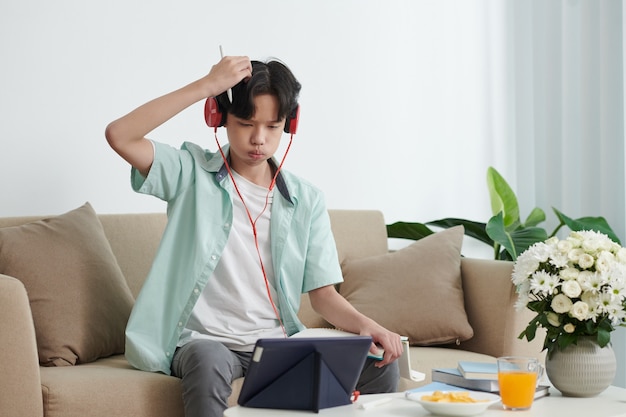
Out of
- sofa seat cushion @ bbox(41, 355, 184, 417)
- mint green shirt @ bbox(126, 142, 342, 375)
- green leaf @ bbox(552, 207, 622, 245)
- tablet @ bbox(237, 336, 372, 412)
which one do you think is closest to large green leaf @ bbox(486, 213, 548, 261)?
green leaf @ bbox(552, 207, 622, 245)

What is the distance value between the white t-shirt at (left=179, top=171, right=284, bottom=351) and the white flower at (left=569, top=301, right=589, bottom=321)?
750 millimetres

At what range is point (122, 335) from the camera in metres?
2.46

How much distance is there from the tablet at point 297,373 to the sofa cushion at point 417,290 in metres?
1.12

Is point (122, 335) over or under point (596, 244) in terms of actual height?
under

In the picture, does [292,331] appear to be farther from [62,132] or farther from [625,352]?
[625,352]

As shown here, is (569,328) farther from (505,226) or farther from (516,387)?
(505,226)

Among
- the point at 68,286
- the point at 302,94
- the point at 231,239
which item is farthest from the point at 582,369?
the point at 302,94

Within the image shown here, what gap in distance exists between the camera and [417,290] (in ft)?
9.37

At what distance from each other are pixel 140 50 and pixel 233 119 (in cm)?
94

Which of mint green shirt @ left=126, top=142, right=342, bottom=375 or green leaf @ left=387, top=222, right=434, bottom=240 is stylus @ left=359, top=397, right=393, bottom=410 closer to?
mint green shirt @ left=126, top=142, right=342, bottom=375

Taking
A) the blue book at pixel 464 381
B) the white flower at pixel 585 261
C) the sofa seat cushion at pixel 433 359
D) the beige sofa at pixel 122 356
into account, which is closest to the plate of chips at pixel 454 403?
the blue book at pixel 464 381

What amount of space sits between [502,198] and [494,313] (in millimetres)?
897

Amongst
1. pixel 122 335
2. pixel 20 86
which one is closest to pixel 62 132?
pixel 20 86

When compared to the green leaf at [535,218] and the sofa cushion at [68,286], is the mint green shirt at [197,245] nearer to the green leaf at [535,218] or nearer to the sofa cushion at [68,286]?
the sofa cushion at [68,286]
